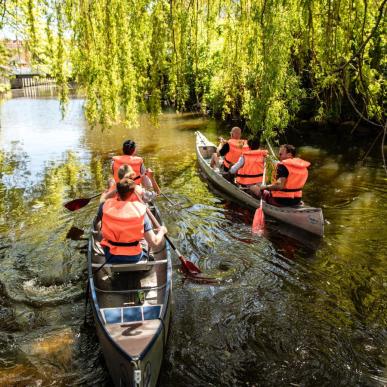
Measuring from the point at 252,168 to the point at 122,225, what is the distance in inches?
221

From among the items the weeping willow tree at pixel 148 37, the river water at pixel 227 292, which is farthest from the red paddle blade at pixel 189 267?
the weeping willow tree at pixel 148 37

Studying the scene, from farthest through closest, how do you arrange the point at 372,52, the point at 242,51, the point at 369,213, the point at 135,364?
the point at 372,52 → the point at 369,213 → the point at 242,51 → the point at 135,364

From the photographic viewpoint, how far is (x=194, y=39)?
4.39 m

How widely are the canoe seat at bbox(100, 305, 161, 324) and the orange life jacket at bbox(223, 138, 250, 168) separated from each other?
6.92 m

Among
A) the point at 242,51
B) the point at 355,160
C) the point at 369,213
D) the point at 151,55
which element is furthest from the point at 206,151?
the point at 151,55

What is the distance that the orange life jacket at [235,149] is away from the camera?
1094 cm

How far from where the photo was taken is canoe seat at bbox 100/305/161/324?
14.7ft

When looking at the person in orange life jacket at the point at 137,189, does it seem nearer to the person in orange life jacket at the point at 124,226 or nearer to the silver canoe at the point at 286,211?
the person in orange life jacket at the point at 124,226

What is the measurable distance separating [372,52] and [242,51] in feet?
37.8

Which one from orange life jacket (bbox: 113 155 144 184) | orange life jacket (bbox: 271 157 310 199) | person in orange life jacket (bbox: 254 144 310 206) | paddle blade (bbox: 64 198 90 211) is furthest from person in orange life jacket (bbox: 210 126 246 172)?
paddle blade (bbox: 64 198 90 211)

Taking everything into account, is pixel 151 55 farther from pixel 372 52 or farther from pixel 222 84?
pixel 372 52

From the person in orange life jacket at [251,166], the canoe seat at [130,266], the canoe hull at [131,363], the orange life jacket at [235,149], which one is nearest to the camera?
the canoe hull at [131,363]

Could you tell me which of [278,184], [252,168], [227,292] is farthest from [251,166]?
[227,292]

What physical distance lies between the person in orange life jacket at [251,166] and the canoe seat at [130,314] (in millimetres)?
5861
